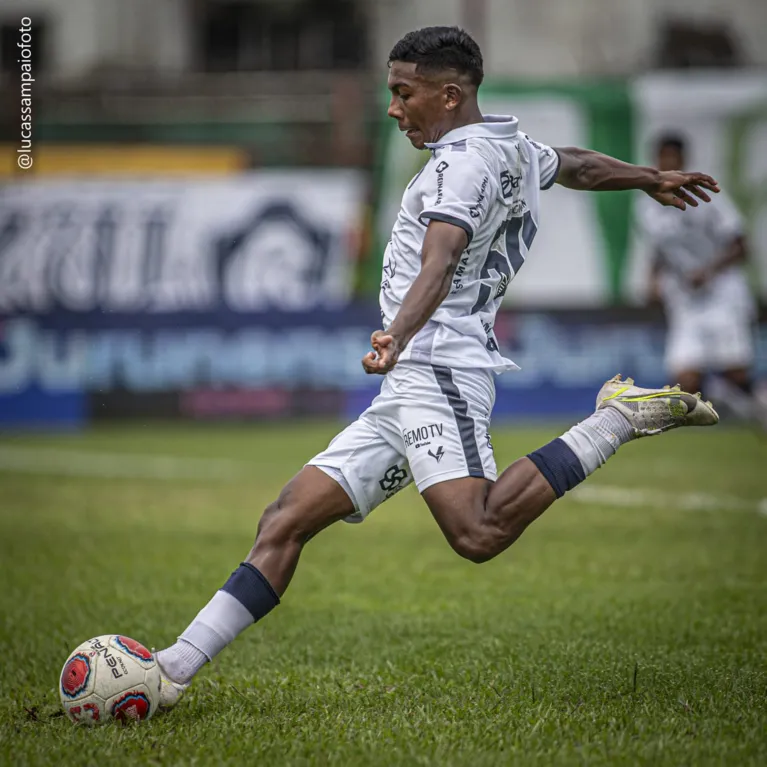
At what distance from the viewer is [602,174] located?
16.7ft

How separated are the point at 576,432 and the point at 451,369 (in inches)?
20.4

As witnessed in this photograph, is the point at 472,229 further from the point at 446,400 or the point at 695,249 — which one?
the point at 695,249

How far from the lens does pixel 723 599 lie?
6344 millimetres

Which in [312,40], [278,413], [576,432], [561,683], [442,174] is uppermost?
[312,40]


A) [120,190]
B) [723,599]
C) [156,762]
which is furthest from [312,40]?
[156,762]

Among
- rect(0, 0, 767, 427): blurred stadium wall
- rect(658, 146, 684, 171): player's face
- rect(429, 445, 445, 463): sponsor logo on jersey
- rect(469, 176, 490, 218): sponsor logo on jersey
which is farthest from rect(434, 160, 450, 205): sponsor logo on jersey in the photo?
rect(0, 0, 767, 427): blurred stadium wall

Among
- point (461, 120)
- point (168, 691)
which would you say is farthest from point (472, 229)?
point (168, 691)

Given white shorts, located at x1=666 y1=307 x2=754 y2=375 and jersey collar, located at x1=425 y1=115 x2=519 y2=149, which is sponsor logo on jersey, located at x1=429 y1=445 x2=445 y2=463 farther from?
white shorts, located at x1=666 y1=307 x2=754 y2=375

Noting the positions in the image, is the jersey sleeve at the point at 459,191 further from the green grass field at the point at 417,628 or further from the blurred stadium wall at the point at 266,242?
the blurred stadium wall at the point at 266,242

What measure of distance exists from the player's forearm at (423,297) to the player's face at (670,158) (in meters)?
6.31

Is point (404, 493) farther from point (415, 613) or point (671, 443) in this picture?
point (415, 613)

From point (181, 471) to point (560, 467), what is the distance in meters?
8.34

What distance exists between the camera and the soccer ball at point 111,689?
4.28 m

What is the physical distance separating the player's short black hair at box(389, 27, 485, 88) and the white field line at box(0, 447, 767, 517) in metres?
5.36
